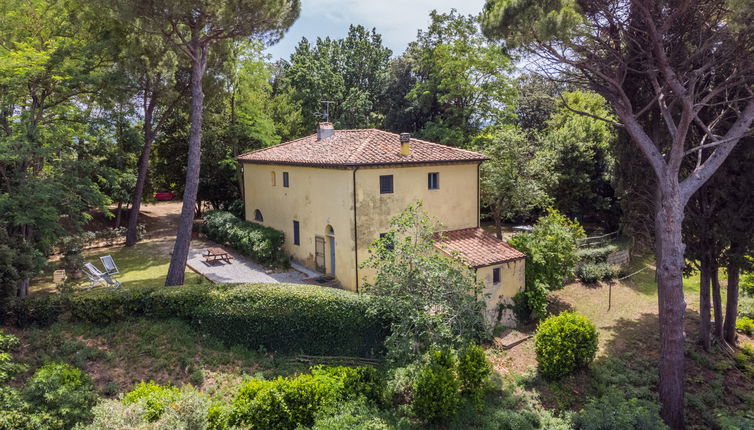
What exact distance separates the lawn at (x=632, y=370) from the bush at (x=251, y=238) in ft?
35.0

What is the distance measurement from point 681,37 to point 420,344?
10.7 metres

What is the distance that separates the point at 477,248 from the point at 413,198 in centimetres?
312

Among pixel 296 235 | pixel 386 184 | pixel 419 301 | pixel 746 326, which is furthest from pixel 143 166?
pixel 746 326

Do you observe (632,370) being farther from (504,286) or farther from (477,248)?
(477,248)

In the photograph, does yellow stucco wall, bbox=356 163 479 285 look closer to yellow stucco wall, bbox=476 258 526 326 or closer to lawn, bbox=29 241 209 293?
yellow stucco wall, bbox=476 258 526 326

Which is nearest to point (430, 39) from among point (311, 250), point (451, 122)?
point (451, 122)

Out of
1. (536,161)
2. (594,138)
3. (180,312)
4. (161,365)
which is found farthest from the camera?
(594,138)

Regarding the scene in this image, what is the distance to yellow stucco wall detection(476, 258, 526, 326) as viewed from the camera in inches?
654

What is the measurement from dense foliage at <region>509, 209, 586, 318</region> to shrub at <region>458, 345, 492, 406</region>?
19.5 feet

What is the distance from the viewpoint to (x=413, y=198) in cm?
1877

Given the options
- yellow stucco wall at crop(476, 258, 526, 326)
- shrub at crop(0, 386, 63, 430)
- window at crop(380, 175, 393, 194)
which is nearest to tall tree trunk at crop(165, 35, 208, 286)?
window at crop(380, 175, 393, 194)

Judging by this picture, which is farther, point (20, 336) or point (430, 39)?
point (430, 39)

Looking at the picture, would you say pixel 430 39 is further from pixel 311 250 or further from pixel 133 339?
pixel 133 339

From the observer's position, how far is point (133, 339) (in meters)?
12.6
